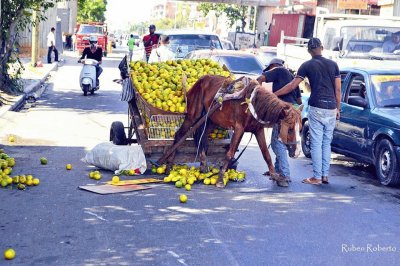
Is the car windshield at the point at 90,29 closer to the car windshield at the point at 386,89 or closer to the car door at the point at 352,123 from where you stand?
the car door at the point at 352,123

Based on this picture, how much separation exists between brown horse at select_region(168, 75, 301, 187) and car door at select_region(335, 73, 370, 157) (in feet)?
6.54

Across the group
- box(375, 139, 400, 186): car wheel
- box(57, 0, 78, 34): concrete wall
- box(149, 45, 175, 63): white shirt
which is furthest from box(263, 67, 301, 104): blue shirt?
box(57, 0, 78, 34): concrete wall

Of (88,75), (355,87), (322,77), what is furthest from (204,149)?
(88,75)

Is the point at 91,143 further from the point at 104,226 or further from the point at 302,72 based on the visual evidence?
the point at 104,226

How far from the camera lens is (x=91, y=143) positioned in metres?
13.5

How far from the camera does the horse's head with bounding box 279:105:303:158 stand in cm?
937

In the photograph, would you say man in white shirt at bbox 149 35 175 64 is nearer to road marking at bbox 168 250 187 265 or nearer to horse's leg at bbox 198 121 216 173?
horse's leg at bbox 198 121 216 173

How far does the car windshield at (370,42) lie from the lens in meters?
18.2

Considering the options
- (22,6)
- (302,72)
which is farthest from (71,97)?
(302,72)

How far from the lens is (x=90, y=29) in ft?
174

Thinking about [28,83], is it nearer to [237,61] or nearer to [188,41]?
[188,41]

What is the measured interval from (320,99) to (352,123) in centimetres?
151

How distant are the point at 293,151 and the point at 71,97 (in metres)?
14.3

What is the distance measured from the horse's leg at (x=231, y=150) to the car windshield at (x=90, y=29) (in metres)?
43.9
